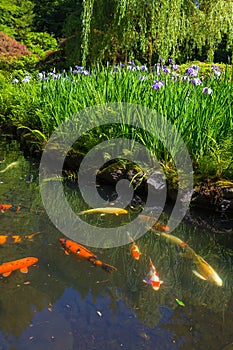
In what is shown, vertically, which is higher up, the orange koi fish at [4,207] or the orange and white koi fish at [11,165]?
the orange koi fish at [4,207]

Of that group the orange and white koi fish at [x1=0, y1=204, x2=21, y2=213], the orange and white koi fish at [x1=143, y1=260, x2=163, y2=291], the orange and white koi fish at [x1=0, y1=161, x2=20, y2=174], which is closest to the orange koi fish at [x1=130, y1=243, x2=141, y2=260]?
the orange and white koi fish at [x1=143, y1=260, x2=163, y2=291]

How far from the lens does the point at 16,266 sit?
2148 mm

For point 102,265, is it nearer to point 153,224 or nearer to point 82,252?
point 82,252

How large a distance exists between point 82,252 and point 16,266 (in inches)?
15.9

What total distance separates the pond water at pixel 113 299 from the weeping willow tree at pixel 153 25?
5.38 metres

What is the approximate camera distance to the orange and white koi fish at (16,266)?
6.95 feet

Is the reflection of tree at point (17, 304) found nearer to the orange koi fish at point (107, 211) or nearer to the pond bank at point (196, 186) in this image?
the orange koi fish at point (107, 211)

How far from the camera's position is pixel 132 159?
3586 millimetres

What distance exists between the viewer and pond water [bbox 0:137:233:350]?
170cm

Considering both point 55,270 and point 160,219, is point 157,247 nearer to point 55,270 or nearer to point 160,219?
point 160,219

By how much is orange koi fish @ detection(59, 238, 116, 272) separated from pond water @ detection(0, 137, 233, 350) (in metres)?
0.04

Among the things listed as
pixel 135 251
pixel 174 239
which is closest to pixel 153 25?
pixel 174 239

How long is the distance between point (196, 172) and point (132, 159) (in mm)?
612

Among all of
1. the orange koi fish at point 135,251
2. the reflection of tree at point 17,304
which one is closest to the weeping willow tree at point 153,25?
the orange koi fish at point 135,251
